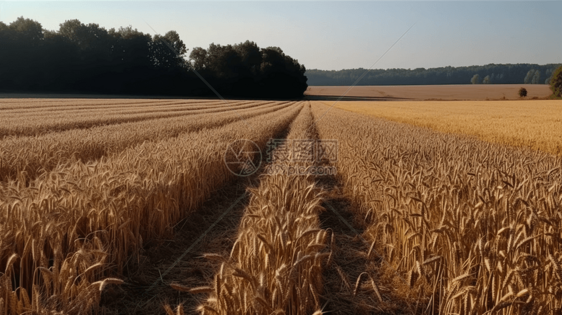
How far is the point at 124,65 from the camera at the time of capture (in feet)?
202

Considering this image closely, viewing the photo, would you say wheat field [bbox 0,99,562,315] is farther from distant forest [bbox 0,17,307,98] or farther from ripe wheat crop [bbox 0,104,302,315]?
distant forest [bbox 0,17,307,98]

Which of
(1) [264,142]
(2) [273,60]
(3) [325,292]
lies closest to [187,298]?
(3) [325,292]

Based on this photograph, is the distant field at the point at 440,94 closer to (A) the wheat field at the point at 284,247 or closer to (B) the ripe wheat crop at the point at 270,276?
(A) the wheat field at the point at 284,247

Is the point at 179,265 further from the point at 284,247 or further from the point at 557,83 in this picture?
the point at 557,83

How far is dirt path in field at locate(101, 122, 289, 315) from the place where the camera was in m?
3.01

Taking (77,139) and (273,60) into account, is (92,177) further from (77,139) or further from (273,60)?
(273,60)

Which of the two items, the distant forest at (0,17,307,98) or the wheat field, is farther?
the distant forest at (0,17,307,98)

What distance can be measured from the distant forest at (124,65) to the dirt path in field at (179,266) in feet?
156

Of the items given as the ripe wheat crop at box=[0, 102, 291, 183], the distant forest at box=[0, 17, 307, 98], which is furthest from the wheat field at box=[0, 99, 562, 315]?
the distant forest at box=[0, 17, 307, 98]

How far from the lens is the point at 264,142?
37.8ft

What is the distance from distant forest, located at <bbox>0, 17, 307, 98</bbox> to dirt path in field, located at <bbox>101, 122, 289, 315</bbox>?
47.5 meters

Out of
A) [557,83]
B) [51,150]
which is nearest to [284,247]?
[51,150]

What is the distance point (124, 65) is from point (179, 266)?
65.6m

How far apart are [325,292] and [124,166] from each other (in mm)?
3456
